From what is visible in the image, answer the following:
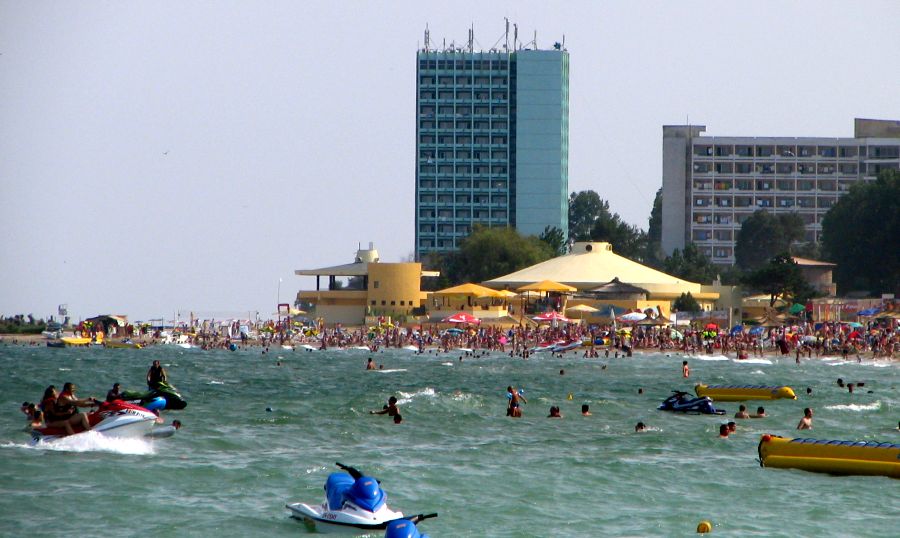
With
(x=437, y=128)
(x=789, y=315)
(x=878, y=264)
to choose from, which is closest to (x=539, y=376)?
(x=789, y=315)

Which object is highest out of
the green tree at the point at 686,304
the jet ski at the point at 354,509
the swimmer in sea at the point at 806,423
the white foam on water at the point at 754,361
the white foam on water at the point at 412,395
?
the green tree at the point at 686,304

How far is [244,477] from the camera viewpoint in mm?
26688

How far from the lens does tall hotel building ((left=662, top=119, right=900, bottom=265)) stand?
15700 cm

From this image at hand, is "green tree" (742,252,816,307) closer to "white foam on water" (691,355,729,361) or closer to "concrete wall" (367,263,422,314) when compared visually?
"white foam on water" (691,355,729,361)

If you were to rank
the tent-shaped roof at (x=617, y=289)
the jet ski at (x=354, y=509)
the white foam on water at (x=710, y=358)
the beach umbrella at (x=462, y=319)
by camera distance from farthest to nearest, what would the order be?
the beach umbrella at (x=462, y=319) < the tent-shaped roof at (x=617, y=289) < the white foam on water at (x=710, y=358) < the jet ski at (x=354, y=509)

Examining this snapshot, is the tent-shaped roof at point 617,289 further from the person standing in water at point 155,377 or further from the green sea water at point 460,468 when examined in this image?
the person standing in water at point 155,377

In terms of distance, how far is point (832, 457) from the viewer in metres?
27.9

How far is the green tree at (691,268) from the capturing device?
127 metres

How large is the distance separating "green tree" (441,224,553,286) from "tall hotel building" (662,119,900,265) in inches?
1544

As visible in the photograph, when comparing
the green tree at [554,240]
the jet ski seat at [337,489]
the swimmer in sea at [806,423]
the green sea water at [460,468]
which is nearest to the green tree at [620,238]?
the green tree at [554,240]

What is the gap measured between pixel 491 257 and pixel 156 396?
283ft

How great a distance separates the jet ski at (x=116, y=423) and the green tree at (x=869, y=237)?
9441cm

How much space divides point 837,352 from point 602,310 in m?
20.9

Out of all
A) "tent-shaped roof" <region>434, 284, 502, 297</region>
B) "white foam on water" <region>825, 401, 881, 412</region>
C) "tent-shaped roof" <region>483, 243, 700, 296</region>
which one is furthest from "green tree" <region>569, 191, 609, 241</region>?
"white foam on water" <region>825, 401, 881, 412</region>
